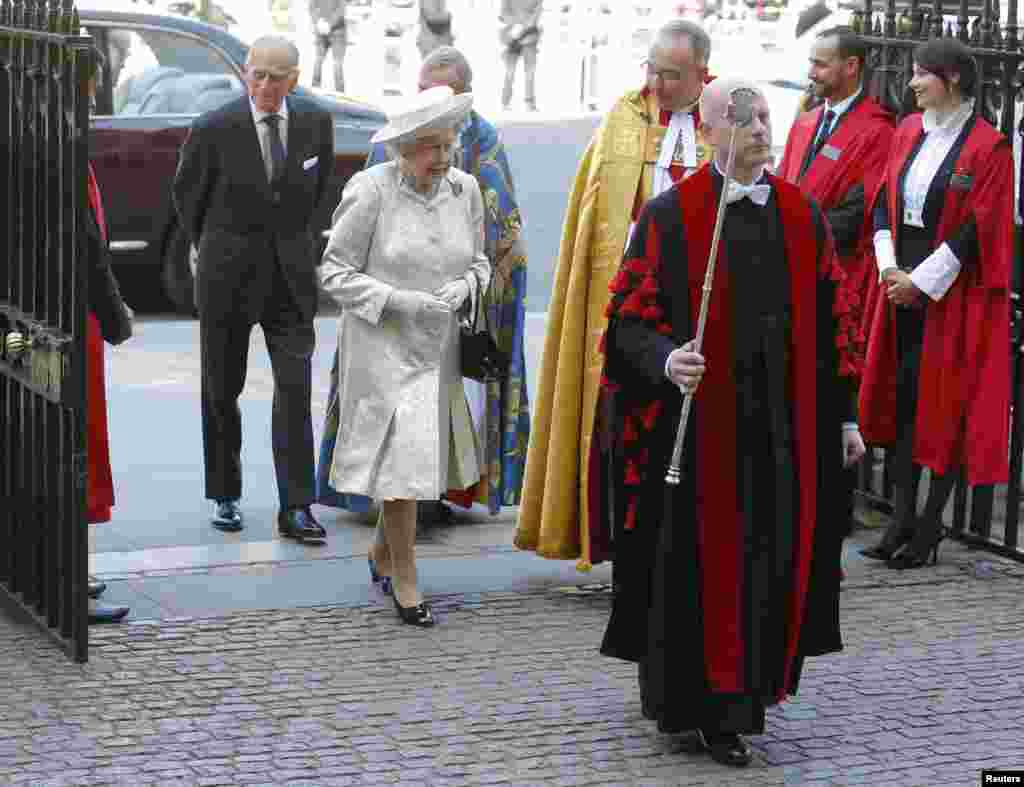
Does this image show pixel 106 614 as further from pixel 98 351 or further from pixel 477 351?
pixel 477 351

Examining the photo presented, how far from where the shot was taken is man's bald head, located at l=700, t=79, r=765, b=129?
227 inches

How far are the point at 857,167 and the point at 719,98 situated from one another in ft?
9.03

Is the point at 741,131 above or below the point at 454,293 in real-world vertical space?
above

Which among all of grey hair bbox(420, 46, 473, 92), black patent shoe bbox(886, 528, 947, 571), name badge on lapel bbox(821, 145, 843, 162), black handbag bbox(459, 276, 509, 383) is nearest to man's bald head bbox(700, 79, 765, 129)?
black handbag bbox(459, 276, 509, 383)

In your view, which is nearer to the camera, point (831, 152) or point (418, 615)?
point (418, 615)

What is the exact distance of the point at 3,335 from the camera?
7.04 meters

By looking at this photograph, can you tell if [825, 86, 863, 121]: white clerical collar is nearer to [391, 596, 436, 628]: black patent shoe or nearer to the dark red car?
[391, 596, 436, 628]: black patent shoe

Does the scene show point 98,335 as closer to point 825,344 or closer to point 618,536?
point 618,536

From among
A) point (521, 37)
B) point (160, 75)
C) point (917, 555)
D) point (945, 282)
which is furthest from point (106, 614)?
point (521, 37)

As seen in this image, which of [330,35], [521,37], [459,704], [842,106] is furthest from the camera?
[330,35]

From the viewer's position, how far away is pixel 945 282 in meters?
7.95

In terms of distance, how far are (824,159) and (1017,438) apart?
4.33ft

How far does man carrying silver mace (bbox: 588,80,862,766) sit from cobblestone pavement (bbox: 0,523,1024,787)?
0.90ft

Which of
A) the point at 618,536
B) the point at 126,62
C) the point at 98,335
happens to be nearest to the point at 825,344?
the point at 618,536
